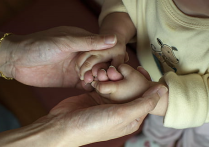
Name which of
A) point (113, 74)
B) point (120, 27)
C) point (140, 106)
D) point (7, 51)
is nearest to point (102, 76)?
point (113, 74)

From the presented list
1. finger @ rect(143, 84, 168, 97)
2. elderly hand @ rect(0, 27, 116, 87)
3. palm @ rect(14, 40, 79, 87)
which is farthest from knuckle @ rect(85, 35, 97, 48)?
finger @ rect(143, 84, 168, 97)

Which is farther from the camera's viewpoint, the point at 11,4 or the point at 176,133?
the point at 11,4

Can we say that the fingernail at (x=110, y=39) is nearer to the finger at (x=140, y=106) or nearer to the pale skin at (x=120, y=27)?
the pale skin at (x=120, y=27)

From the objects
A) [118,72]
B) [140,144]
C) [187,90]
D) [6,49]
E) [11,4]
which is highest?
[11,4]

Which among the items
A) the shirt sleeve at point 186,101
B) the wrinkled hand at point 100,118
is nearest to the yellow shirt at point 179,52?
the shirt sleeve at point 186,101

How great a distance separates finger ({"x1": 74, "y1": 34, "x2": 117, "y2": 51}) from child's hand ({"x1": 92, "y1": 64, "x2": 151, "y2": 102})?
0.08m

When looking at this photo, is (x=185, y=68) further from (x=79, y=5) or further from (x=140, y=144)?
(x=79, y=5)

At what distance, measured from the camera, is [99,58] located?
648mm

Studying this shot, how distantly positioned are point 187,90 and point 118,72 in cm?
21

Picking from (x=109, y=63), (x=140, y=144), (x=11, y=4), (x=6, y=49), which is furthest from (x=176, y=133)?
(x=11, y=4)

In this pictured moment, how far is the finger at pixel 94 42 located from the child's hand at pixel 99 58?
2 centimetres

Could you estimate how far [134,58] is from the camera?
1.04 m

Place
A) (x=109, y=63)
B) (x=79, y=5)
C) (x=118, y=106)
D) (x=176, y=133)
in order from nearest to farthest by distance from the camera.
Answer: (x=118, y=106)
(x=109, y=63)
(x=176, y=133)
(x=79, y=5)

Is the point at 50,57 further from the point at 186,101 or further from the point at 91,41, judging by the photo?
the point at 186,101
